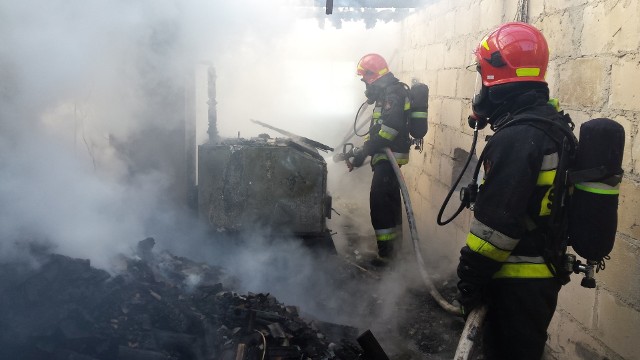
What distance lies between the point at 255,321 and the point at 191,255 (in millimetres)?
1847

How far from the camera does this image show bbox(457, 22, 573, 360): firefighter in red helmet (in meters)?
2.35

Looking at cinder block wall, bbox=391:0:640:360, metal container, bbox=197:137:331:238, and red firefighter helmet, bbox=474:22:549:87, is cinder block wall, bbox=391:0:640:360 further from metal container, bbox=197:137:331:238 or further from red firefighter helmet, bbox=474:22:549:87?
metal container, bbox=197:137:331:238

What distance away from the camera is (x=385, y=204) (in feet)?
19.7

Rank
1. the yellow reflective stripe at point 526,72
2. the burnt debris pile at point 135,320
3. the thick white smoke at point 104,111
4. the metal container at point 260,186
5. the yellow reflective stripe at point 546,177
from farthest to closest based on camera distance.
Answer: the metal container at point 260,186, the thick white smoke at point 104,111, the burnt debris pile at point 135,320, the yellow reflective stripe at point 526,72, the yellow reflective stripe at point 546,177

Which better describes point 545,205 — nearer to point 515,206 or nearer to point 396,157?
point 515,206

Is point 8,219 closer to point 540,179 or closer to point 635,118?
point 540,179

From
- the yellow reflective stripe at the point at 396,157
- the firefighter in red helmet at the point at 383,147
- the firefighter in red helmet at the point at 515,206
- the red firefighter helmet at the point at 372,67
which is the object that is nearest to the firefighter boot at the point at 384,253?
the firefighter in red helmet at the point at 383,147

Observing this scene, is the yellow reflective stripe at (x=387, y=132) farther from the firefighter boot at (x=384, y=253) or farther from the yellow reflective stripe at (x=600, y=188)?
the yellow reflective stripe at (x=600, y=188)

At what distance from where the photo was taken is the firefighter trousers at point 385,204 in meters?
6.01

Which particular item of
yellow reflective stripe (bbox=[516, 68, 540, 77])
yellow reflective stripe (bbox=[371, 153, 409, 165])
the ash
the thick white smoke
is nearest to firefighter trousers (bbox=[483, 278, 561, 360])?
the ash

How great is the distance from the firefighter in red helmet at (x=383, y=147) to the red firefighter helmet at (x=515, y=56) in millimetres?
3077

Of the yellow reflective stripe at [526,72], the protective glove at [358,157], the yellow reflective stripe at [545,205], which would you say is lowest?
the protective glove at [358,157]

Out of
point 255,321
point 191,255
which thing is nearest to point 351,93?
point 191,255

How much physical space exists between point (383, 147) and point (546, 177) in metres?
3.57
